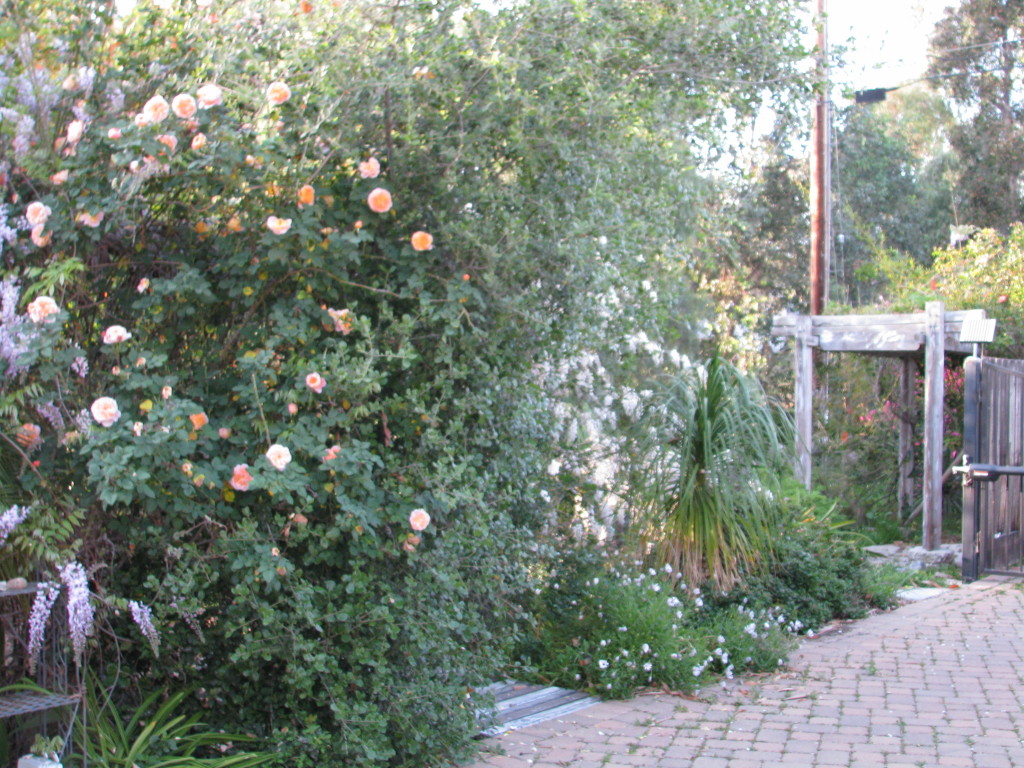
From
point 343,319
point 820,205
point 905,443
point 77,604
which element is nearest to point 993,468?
point 905,443

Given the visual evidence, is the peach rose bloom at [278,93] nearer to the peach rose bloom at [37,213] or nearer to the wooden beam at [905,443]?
the peach rose bloom at [37,213]

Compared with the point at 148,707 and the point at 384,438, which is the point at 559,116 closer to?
the point at 384,438

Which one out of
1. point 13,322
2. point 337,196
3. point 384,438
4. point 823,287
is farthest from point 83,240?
point 823,287

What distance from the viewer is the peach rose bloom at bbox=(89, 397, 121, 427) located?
3.08 m

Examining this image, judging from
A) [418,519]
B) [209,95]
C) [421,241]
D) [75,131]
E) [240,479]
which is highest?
[209,95]

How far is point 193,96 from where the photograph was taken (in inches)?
138

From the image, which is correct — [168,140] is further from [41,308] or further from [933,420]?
[933,420]

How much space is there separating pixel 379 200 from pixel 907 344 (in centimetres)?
811

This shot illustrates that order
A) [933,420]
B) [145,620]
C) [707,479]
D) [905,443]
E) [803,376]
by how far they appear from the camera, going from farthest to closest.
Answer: [905,443], [803,376], [933,420], [707,479], [145,620]

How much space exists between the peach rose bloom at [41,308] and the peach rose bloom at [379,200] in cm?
101

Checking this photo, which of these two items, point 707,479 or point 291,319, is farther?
point 707,479

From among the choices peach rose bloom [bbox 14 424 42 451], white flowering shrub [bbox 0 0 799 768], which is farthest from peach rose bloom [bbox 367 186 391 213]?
peach rose bloom [bbox 14 424 42 451]

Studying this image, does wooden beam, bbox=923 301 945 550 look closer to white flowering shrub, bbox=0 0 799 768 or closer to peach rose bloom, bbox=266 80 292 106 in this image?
white flowering shrub, bbox=0 0 799 768

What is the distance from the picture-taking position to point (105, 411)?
308cm
